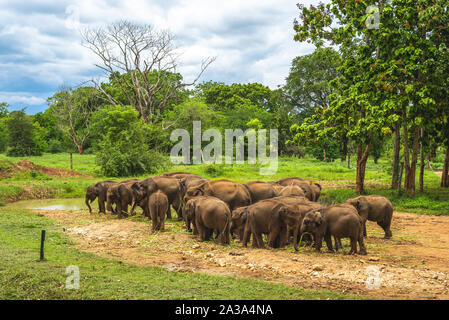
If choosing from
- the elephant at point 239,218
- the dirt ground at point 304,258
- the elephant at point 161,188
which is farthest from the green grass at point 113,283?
the elephant at point 161,188

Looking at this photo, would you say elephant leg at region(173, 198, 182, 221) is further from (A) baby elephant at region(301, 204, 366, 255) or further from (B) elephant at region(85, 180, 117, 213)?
(A) baby elephant at region(301, 204, 366, 255)

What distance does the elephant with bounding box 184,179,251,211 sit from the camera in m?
11.6

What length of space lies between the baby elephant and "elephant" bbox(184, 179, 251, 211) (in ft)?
9.32

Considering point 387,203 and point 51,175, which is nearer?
point 387,203

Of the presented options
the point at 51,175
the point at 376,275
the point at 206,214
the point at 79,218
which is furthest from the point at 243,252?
the point at 51,175

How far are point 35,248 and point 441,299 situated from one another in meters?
7.83

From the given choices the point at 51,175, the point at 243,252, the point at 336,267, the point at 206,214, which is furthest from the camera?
the point at 51,175

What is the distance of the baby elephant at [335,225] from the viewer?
902 centimetres

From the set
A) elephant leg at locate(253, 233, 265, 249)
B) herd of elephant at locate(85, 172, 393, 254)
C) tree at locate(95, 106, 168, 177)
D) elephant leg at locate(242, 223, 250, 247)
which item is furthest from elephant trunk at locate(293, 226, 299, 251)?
tree at locate(95, 106, 168, 177)

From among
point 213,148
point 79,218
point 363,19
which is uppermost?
point 363,19

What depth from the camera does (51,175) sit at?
2472 cm

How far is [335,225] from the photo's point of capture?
9.12 metres

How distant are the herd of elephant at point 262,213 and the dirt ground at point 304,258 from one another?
39cm
